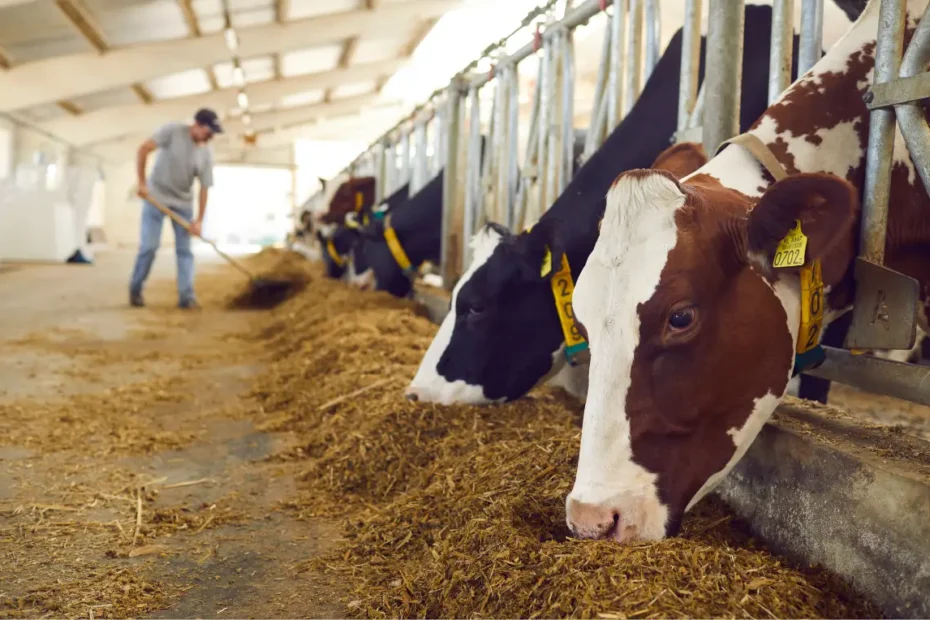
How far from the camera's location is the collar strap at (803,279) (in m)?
1.65

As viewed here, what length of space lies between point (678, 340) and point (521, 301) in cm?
150

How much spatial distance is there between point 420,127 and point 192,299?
2.95 metres

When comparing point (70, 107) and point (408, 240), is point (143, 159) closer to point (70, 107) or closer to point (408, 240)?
point (408, 240)

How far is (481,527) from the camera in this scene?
1.84 meters

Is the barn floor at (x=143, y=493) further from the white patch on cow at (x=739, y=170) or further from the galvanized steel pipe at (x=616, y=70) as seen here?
the galvanized steel pipe at (x=616, y=70)

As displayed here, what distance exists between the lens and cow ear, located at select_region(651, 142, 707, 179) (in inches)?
102

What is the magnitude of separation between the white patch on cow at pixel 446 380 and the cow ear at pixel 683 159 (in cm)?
81

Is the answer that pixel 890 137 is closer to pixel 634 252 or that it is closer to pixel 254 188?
pixel 634 252

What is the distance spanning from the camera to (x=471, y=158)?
5.79m

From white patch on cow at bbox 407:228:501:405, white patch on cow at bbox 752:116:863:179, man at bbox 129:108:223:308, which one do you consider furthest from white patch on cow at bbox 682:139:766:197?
→ man at bbox 129:108:223:308

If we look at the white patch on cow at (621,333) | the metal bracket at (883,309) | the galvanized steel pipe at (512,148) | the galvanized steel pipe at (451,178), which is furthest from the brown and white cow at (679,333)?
the galvanized steel pipe at (451,178)

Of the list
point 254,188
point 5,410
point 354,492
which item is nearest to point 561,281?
point 354,492

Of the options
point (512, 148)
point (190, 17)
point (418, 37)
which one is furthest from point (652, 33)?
point (418, 37)

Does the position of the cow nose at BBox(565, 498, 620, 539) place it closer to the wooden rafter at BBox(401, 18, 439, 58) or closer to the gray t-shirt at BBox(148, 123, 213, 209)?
the gray t-shirt at BBox(148, 123, 213, 209)
